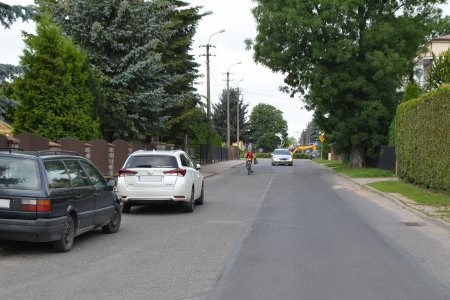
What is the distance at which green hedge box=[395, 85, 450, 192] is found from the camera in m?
17.8

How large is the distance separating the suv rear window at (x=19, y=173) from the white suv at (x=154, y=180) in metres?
5.58

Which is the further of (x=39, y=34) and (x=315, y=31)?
(x=315, y=31)

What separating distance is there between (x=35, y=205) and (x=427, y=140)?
15.2 m

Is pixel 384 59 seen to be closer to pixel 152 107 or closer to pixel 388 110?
pixel 388 110

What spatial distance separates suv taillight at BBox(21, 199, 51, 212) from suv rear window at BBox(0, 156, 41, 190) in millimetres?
202

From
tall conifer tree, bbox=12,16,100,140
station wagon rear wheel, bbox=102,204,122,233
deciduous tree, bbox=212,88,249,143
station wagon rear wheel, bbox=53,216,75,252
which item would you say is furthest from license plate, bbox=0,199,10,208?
deciduous tree, bbox=212,88,249,143

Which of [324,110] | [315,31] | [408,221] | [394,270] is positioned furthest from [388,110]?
[394,270]

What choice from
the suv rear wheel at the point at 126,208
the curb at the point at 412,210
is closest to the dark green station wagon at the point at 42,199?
the suv rear wheel at the point at 126,208

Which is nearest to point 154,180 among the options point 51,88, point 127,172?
point 127,172

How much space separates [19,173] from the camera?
820 cm

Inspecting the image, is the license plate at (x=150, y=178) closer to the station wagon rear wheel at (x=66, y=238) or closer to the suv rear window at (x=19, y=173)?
the station wagon rear wheel at (x=66, y=238)

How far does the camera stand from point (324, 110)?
3616cm

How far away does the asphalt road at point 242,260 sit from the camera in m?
6.22

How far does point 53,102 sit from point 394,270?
16.7 m
